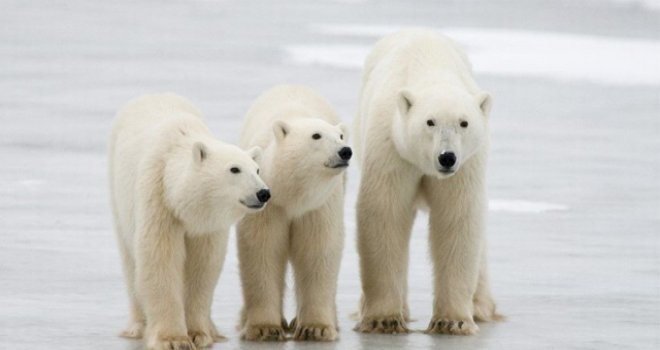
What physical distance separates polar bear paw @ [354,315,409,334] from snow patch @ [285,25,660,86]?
28.4 ft

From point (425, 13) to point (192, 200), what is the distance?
42.9 feet

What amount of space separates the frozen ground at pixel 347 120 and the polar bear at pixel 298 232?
0.18 metres

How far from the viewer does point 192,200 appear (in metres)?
6.44

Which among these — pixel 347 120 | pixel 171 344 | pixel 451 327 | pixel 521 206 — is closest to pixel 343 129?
pixel 451 327

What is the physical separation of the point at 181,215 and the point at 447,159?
1.17 metres

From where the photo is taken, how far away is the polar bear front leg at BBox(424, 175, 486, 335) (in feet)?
23.7

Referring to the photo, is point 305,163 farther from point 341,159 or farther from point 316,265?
point 316,265

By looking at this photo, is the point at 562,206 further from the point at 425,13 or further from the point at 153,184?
the point at 425,13

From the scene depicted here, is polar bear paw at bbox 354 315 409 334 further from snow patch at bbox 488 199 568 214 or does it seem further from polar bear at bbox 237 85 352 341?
snow patch at bbox 488 199 568 214

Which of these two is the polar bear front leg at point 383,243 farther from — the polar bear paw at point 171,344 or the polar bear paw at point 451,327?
the polar bear paw at point 171,344

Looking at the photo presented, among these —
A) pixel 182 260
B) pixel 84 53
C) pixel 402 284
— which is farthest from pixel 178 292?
pixel 84 53

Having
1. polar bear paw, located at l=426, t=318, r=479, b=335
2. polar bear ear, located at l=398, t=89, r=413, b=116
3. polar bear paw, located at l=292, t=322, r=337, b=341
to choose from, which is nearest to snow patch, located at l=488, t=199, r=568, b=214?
polar bear paw, located at l=426, t=318, r=479, b=335

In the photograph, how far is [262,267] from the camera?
22.7 feet

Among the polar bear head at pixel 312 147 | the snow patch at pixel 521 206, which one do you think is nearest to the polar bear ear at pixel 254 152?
the polar bear head at pixel 312 147
